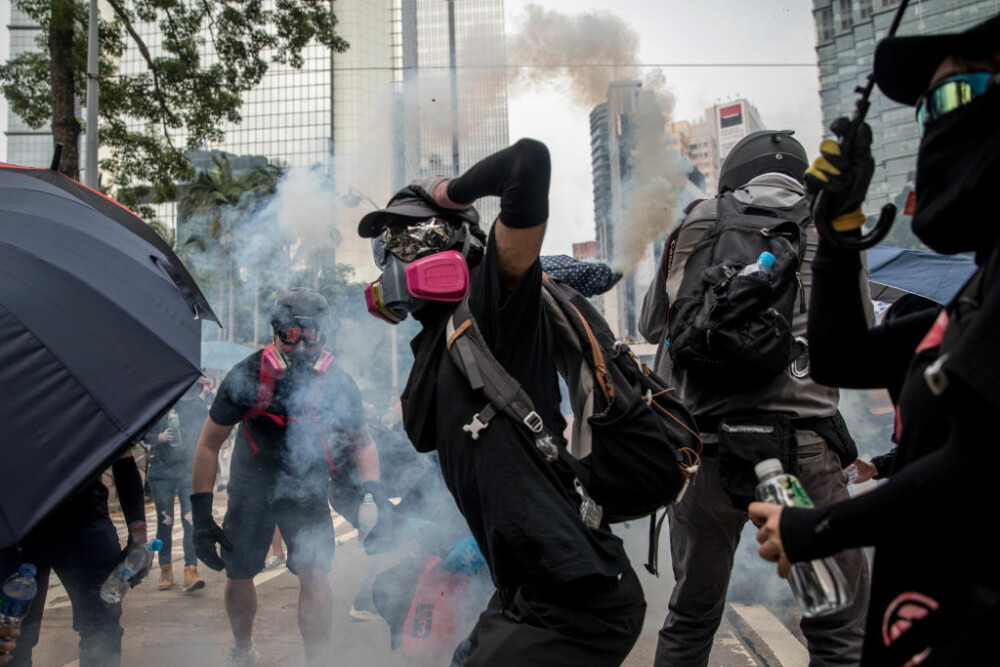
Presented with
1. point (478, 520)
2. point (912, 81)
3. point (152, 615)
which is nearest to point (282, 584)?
point (152, 615)

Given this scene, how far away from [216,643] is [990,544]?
4.00 meters

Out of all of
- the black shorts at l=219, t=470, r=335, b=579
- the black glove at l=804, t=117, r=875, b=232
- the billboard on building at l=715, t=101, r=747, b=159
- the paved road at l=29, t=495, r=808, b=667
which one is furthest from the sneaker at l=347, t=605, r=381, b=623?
the black glove at l=804, t=117, r=875, b=232

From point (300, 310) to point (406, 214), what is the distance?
178 cm

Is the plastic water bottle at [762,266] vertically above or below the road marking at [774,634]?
above

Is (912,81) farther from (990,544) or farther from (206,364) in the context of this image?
(206,364)

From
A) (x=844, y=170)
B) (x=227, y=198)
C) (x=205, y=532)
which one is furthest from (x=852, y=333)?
(x=227, y=198)

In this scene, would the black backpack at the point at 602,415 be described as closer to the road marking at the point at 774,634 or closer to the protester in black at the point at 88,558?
the protester in black at the point at 88,558

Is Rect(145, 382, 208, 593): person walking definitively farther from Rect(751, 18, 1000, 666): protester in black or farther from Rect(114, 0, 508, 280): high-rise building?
Rect(751, 18, 1000, 666): protester in black

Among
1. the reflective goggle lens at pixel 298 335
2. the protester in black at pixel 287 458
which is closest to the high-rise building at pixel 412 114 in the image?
the reflective goggle lens at pixel 298 335

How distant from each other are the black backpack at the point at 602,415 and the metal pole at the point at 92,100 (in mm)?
8464

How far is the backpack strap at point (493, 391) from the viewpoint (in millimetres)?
1813

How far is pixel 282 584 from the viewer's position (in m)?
5.34

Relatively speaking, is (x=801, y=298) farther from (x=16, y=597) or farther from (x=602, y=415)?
(x=16, y=597)

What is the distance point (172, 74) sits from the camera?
9633 millimetres
